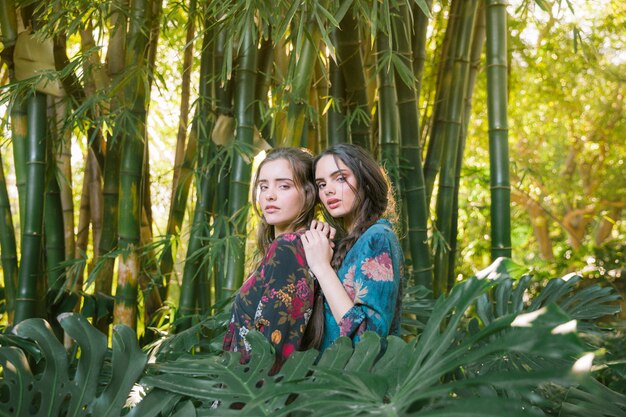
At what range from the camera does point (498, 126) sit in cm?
250

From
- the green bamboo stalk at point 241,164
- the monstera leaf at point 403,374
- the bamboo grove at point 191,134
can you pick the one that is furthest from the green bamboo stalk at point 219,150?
the monstera leaf at point 403,374

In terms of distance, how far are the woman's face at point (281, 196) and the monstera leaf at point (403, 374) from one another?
1.26 feet

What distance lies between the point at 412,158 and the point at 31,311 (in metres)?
1.39

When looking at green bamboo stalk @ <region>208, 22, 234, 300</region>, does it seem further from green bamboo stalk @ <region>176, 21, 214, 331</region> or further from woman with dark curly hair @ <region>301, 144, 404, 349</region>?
woman with dark curly hair @ <region>301, 144, 404, 349</region>

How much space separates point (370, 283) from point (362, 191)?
0.76ft

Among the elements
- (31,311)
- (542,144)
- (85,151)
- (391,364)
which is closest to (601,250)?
(542,144)

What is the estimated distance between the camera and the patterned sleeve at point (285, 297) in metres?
1.37

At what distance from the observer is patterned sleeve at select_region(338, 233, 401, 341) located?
134 cm

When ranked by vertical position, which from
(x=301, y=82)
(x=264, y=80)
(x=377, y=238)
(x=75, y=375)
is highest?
(x=264, y=80)

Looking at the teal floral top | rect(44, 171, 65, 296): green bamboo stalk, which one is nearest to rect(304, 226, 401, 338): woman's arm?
the teal floral top

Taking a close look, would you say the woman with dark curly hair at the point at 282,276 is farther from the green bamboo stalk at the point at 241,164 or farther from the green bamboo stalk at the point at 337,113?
the green bamboo stalk at the point at 337,113

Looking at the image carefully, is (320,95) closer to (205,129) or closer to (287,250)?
(205,129)

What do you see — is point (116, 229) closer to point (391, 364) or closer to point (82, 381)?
point (82, 381)

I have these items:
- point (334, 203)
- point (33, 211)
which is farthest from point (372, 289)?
point (33, 211)
